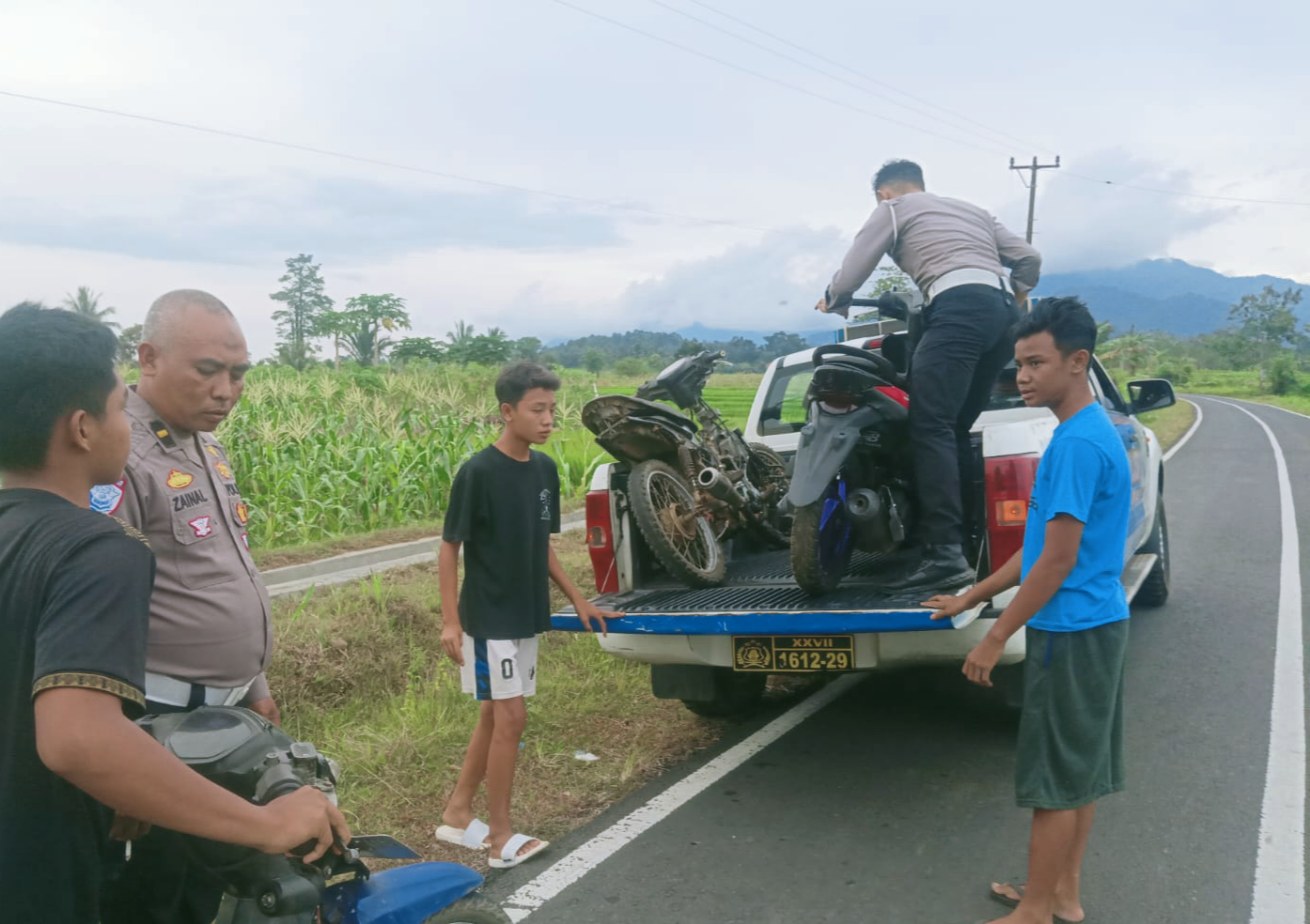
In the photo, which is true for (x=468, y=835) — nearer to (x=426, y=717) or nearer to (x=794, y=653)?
(x=426, y=717)

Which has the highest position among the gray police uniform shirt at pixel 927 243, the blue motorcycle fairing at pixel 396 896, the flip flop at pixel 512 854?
the gray police uniform shirt at pixel 927 243

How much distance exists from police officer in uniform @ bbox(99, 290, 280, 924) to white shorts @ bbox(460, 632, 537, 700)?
1.29m

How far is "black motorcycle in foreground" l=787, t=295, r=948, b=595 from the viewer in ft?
14.3

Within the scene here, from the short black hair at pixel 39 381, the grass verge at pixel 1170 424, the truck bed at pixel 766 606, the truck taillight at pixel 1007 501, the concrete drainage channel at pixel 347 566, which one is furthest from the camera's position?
the grass verge at pixel 1170 424

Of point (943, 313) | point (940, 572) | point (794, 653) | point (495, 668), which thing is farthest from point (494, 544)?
point (943, 313)

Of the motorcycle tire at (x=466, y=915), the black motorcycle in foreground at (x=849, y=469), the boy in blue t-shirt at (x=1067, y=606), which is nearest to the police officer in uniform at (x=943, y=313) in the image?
the black motorcycle in foreground at (x=849, y=469)

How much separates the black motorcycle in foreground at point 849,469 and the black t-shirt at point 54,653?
3048mm

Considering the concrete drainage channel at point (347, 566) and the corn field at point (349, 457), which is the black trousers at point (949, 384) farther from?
the corn field at point (349, 457)

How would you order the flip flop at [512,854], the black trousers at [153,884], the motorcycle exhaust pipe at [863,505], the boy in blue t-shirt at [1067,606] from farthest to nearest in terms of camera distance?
1. the motorcycle exhaust pipe at [863,505]
2. the flip flop at [512,854]
3. the boy in blue t-shirt at [1067,606]
4. the black trousers at [153,884]

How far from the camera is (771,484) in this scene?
5.91 metres

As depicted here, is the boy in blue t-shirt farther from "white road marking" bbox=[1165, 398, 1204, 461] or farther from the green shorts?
"white road marking" bbox=[1165, 398, 1204, 461]

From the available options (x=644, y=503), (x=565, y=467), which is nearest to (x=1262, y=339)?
(x=565, y=467)

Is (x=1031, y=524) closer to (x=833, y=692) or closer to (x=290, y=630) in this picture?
(x=833, y=692)

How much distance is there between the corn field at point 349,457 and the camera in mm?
10375
